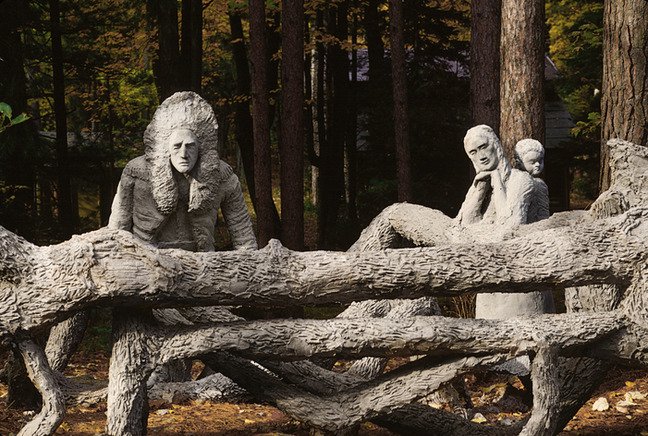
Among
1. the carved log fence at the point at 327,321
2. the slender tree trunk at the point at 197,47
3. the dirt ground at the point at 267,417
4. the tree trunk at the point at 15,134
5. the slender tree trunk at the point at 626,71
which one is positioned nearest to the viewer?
the carved log fence at the point at 327,321

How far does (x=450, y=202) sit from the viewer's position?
54.2 ft

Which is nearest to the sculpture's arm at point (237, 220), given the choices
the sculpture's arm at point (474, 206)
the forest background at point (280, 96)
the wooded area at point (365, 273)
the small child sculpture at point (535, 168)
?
the wooded area at point (365, 273)

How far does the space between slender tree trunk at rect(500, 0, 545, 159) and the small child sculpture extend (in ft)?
5.92

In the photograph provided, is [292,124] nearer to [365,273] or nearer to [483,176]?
[483,176]

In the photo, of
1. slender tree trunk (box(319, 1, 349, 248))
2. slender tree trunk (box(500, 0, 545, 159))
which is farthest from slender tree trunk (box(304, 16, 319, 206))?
slender tree trunk (box(500, 0, 545, 159))

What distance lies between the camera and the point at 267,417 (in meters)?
6.98

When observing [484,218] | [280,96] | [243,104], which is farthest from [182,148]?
[243,104]

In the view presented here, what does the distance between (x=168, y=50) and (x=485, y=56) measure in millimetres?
4108

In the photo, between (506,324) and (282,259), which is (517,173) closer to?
(506,324)

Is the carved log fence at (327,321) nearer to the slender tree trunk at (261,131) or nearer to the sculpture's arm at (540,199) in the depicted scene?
the sculpture's arm at (540,199)

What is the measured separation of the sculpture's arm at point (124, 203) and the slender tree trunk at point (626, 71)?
4.14 m

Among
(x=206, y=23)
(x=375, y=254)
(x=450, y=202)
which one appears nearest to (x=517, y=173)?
(x=375, y=254)

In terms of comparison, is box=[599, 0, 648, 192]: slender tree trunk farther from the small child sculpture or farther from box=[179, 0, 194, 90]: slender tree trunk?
box=[179, 0, 194, 90]: slender tree trunk

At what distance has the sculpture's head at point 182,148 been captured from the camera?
6.55m
